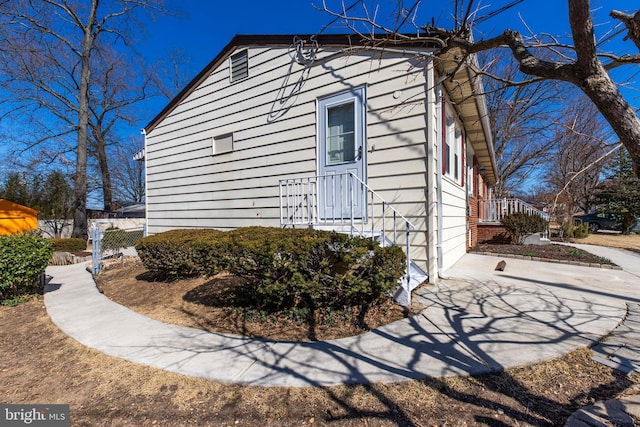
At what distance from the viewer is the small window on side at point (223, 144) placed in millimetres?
7442

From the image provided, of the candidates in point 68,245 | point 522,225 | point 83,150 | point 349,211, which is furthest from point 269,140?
point 83,150

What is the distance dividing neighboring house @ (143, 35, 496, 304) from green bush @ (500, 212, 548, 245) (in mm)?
1457

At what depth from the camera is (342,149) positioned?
5.54m

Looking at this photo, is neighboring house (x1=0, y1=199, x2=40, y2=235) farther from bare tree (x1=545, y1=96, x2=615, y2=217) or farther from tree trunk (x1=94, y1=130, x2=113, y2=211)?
tree trunk (x1=94, y1=130, x2=113, y2=211)

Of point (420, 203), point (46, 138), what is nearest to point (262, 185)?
point (420, 203)

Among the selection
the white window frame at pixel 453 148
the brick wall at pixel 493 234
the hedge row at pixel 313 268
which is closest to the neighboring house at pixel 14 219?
the hedge row at pixel 313 268

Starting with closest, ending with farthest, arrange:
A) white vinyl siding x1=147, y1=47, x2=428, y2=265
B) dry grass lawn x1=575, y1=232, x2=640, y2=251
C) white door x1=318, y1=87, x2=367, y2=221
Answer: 1. white vinyl siding x1=147, y1=47, x2=428, y2=265
2. white door x1=318, y1=87, x2=367, y2=221
3. dry grass lawn x1=575, y1=232, x2=640, y2=251

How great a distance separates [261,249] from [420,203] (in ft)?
8.76

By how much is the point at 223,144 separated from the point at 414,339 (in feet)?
21.4

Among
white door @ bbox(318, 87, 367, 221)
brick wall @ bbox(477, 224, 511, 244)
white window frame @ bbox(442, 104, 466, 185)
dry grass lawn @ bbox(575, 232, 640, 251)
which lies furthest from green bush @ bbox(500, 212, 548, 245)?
white door @ bbox(318, 87, 367, 221)

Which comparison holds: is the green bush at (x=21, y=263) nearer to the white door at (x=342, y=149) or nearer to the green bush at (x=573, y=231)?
the white door at (x=342, y=149)

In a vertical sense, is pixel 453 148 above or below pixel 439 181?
above

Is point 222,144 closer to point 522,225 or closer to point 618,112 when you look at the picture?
point 618,112

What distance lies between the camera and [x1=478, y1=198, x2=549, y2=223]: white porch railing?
34.8 ft
